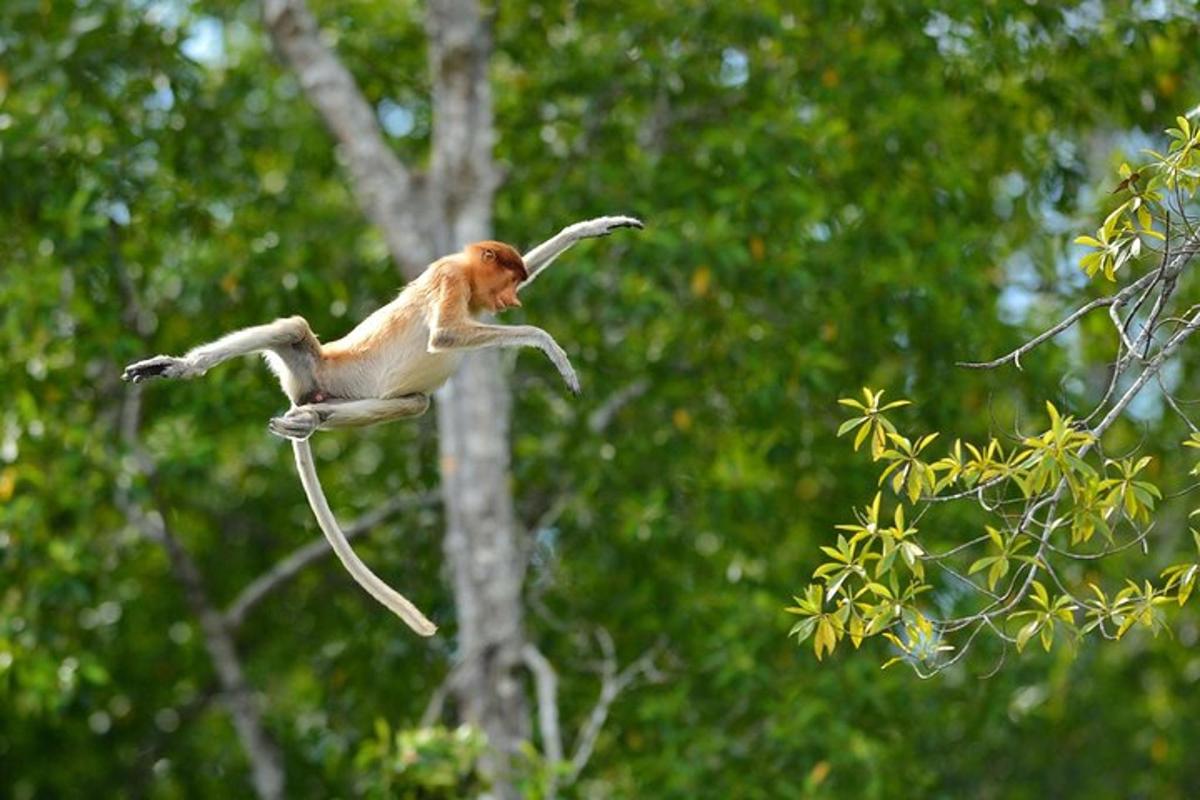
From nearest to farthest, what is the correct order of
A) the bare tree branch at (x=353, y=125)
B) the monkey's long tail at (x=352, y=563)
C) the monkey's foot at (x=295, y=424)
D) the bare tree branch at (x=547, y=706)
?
the monkey's long tail at (x=352, y=563) → the monkey's foot at (x=295, y=424) → the bare tree branch at (x=547, y=706) → the bare tree branch at (x=353, y=125)

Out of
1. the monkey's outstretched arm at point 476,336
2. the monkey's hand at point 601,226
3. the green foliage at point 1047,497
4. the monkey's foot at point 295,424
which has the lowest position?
the green foliage at point 1047,497

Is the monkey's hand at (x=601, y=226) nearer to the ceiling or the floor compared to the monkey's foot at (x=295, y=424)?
nearer to the ceiling

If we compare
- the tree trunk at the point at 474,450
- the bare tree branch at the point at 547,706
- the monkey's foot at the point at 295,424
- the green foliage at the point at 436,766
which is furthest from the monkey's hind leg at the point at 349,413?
the tree trunk at the point at 474,450

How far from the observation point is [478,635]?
880 cm

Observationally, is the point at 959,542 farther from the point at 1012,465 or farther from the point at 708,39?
the point at 1012,465

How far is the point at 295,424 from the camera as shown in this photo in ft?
13.0

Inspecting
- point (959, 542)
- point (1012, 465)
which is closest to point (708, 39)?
point (959, 542)

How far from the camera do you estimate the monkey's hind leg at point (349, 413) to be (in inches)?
157

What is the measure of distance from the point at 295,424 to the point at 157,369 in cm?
33

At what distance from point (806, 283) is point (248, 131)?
2.57 meters

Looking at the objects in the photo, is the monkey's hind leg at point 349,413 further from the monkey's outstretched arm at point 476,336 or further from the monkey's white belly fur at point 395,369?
→ the monkey's outstretched arm at point 476,336

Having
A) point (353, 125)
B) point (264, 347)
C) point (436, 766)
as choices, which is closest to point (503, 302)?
point (264, 347)

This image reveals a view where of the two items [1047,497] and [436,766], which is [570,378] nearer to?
[1047,497]

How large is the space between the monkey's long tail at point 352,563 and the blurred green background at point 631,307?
13.7 ft
